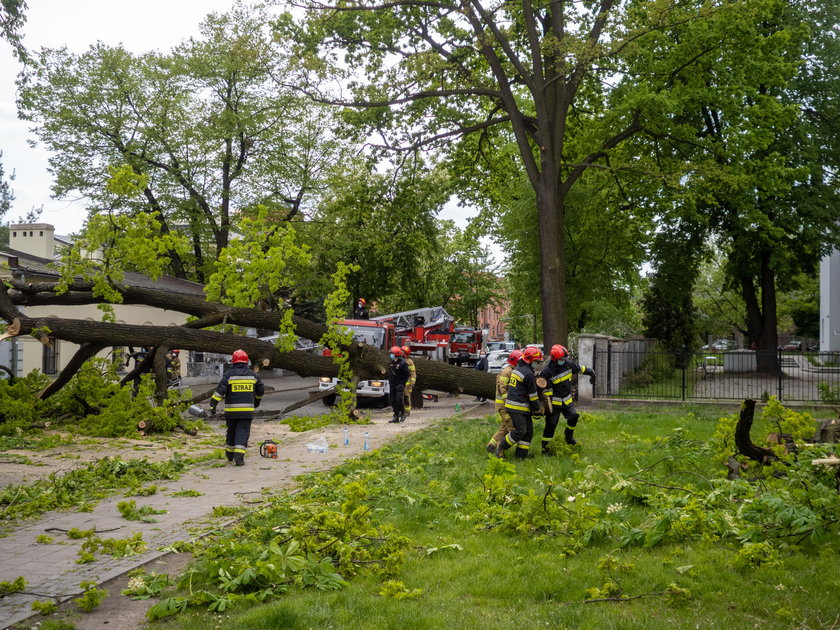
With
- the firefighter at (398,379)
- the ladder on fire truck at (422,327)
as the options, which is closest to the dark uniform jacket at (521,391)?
the firefighter at (398,379)

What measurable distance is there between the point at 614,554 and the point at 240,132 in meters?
28.6

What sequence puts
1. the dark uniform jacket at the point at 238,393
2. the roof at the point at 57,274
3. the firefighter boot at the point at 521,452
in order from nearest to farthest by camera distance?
the firefighter boot at the point at 521,452
the dark uniform jacket at the point at 238,393
the roof at the point at 57,274

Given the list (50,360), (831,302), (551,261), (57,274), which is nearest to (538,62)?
(551,261)

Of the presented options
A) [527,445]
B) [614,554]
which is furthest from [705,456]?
[614,554]

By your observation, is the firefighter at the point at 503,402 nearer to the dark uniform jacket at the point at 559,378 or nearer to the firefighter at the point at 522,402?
the firefighter at the point at 522,402

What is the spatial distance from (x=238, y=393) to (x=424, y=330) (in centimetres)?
1878

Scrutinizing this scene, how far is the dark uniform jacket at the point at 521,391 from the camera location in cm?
1060

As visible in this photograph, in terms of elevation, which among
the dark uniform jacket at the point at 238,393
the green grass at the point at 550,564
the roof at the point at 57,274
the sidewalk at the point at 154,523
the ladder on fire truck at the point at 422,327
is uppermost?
the roof at the point at 57,274

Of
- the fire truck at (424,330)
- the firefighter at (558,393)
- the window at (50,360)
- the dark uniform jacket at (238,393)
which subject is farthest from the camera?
the fire truck at (424,330)

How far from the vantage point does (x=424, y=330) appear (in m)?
30.0

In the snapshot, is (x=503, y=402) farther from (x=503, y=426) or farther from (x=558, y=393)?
(x=558, y=393)

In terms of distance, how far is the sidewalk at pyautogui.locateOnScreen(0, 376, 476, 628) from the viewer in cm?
568

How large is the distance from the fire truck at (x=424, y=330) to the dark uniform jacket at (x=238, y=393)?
51.3 ft

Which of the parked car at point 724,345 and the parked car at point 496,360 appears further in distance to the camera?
the parked car at point 724,345
